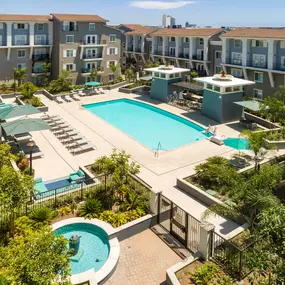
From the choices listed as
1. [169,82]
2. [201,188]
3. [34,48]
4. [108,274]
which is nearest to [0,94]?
[34,48]

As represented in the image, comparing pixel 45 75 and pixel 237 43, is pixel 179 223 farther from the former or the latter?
pixel 45 75

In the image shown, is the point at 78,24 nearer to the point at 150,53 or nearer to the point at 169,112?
the point at 150,53

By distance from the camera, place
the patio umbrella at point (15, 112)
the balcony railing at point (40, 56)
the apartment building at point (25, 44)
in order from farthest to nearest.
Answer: the balcony railing at point (40, 56) → the apartment building at point (25, 44) → the patio umbrella at point (15, 112)

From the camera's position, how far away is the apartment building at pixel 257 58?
35.6 metres

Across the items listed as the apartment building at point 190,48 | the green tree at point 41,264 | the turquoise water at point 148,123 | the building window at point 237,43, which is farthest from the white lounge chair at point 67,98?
the green tree at point 41,264

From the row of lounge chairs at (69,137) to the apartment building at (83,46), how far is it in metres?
19.0

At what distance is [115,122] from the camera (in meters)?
33.1

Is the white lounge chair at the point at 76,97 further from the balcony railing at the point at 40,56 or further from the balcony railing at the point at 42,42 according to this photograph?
the balcony railing at the point at 42,42

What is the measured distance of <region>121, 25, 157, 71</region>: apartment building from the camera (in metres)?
59.6

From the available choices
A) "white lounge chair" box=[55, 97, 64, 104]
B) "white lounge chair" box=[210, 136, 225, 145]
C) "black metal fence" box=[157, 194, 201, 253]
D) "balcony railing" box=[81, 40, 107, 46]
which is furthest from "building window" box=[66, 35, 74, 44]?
"black metal fence" box=[157, 194, 201, 253]

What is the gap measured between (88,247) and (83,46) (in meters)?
39.7

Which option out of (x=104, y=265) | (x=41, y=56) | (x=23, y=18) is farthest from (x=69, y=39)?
(x=104, y=265)

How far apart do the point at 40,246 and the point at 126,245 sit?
5.21m

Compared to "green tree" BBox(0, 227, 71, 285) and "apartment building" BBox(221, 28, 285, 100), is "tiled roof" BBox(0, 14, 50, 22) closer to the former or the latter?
"apartment building" BBox(221, 28, 285, 100)
